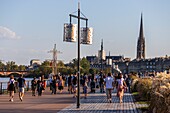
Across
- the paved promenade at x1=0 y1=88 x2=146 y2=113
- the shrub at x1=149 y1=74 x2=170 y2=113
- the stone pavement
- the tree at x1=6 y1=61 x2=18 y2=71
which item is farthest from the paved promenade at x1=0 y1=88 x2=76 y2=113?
the tree at x1=6 y1=61 x2=18 y2=71

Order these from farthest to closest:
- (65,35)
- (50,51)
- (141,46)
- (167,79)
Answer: (141,46) < (50,51) < (65,35) < (167,79)

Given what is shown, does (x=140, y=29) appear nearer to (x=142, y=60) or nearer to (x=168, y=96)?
(x=142, y=60)

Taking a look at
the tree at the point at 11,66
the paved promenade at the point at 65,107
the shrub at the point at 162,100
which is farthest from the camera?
the tree at the point at 11,66

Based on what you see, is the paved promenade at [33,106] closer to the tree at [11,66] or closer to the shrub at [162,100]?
the shrub at [162,100]

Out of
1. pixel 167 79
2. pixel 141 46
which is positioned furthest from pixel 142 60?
pixel 167 79

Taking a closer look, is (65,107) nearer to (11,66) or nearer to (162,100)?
(162,100)

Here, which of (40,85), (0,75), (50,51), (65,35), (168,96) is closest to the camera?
(168,96)

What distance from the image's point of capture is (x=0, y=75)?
112312 millimetres

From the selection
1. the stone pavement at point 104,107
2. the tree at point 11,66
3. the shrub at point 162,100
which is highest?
the tree at point 11,66

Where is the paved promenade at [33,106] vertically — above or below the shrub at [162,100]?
below

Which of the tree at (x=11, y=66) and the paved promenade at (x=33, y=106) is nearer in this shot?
the paved promenade at (x=33, y=106)

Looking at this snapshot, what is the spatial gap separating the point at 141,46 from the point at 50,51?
120617 mm

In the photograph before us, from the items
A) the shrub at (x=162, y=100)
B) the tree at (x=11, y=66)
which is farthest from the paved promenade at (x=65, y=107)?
the tree at (x=11, y=66)

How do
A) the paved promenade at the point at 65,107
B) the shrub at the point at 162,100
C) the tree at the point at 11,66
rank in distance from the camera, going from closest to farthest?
the shrub at the point at 162,100
the paved promenade at the point at 65,107
the tree at the point at 11,66
